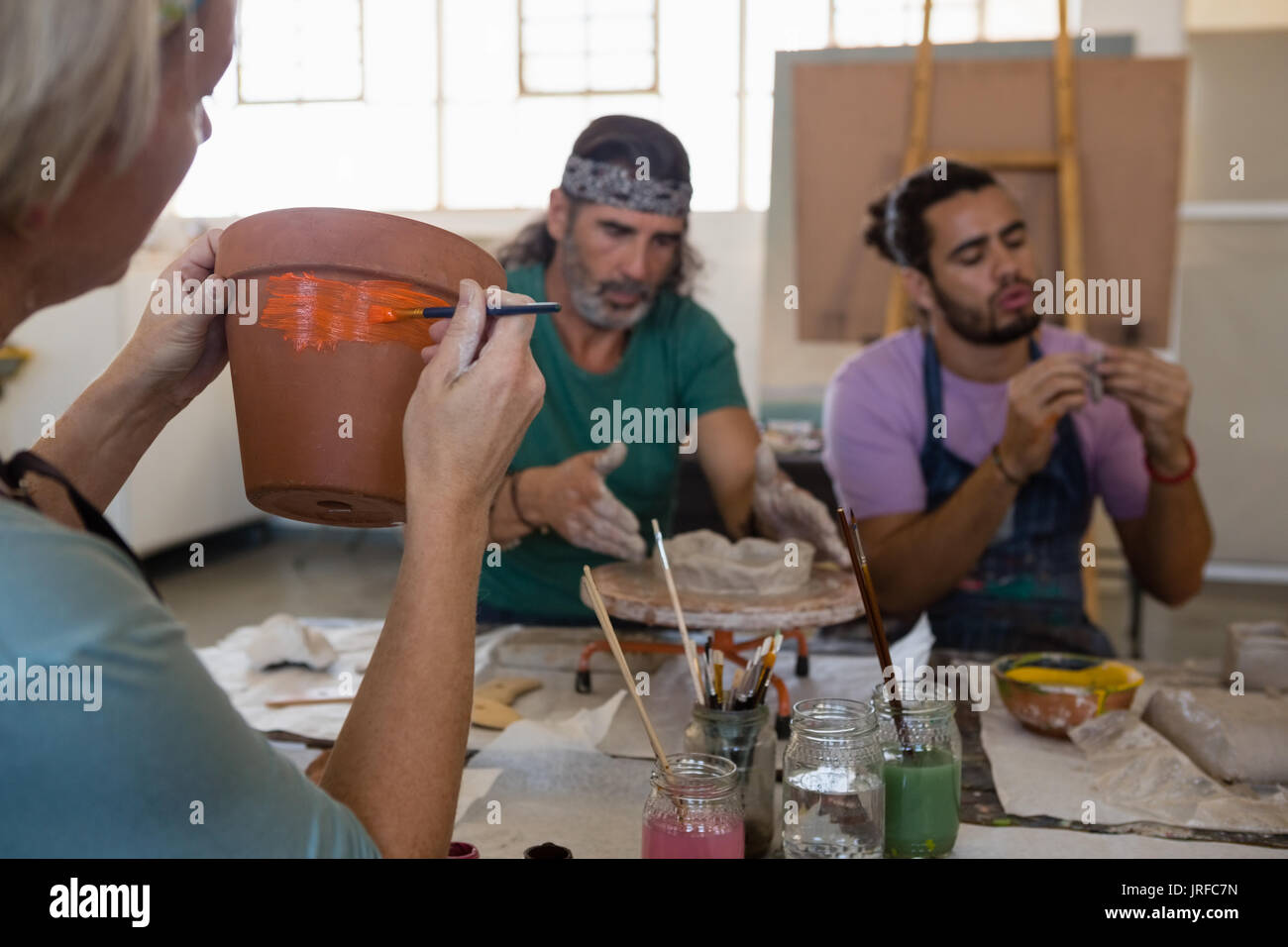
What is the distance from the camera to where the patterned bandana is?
6.48 ft

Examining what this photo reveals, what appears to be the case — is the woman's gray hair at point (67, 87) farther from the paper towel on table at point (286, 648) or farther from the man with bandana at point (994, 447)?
the man with bandana at point (994, 447)

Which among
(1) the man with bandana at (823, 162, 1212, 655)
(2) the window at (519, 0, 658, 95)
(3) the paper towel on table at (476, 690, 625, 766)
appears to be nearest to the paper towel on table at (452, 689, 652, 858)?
(3) the paper towel on table at (476, 690, 625, 766)

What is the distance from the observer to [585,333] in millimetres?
2119

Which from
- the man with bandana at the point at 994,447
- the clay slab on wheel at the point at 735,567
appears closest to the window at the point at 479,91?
the man with bandana at the point at 994,447

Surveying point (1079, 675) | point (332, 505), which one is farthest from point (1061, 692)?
point (332, 505)

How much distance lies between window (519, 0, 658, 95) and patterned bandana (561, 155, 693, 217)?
4134mm

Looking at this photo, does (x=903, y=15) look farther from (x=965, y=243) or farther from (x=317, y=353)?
(x=317, y=353)

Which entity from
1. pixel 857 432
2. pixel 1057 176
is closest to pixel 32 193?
pixel 857 432

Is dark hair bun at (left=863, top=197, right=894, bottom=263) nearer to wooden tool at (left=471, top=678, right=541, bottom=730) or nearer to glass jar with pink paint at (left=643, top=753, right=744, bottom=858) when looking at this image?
wooden tool at (left=471, top=678, right=541, bottom=730)

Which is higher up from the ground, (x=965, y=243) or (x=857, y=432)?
(x=965, y=243)

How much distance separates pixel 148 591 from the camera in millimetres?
556

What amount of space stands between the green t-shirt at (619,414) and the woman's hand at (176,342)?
1.09 metres

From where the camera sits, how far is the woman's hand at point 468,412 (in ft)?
2.37
